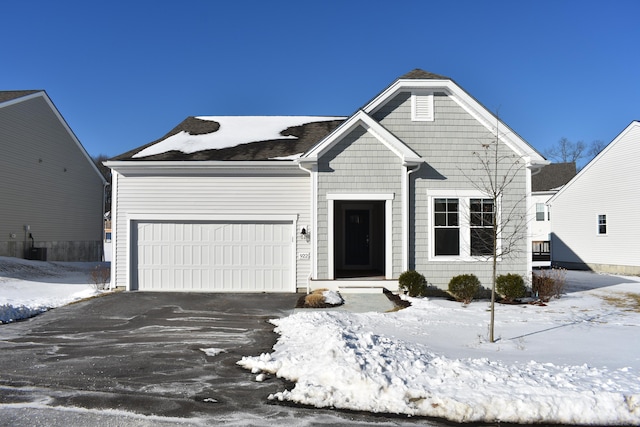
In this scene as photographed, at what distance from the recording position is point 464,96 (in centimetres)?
1471

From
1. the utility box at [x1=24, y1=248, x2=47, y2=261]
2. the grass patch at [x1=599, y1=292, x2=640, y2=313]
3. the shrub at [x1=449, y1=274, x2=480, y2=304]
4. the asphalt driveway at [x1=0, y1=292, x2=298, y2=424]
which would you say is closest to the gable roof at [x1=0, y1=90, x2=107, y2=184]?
the utility box at [x1=24, y1=248, x2=47, y2=261]

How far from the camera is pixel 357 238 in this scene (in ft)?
59.9

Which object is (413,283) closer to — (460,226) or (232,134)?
(460,226)

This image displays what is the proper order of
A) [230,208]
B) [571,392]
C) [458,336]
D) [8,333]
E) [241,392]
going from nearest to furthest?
[571,392]
[241,392]
[458,336]
[8,333]
[230,208]

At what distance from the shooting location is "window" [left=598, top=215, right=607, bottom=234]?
2516cm

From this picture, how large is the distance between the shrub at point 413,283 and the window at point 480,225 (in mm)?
1961

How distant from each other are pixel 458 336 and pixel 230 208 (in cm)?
893

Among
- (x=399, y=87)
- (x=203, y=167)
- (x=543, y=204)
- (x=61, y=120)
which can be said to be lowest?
(x=543, y=204)

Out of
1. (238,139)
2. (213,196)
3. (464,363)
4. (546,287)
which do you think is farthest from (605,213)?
(464,363)

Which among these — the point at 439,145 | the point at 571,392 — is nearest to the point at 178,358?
the point at 571,392

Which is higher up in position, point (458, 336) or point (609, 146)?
point (609, 146)

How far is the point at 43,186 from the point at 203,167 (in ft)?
44.1

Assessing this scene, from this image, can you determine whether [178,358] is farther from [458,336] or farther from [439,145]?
[439,145]

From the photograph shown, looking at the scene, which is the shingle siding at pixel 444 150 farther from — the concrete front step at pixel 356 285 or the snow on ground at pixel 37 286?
the snow on ground at pixel 37 286
